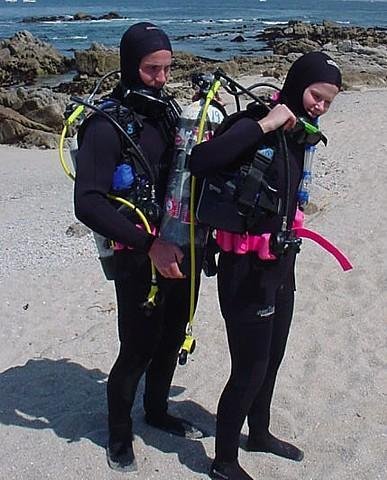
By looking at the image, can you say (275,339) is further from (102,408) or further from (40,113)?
(40,113)

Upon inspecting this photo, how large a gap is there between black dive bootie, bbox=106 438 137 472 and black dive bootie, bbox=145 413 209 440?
1.02ft

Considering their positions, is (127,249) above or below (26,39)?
above

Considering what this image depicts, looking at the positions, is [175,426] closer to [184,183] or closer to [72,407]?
[72,407]

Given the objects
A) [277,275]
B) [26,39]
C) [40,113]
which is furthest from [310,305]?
[26,39]

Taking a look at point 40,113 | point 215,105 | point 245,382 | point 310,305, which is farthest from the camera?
point 40,113

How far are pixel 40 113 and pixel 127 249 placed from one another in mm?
12287

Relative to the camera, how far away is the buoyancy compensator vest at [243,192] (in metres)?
2.79

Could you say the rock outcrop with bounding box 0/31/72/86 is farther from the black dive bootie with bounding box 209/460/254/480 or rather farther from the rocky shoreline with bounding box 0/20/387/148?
the black dive bootie with bounding box 209/460/254/480

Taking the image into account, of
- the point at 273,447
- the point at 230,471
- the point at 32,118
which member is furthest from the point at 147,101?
the point at 32,118

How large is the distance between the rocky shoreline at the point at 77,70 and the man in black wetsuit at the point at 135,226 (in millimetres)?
9812

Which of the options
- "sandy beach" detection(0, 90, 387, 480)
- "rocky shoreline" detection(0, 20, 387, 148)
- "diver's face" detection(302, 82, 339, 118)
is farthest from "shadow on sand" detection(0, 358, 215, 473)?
"rocky shoreline" detection(0, 20, 387, 148)

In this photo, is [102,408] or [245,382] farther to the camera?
[102,408]

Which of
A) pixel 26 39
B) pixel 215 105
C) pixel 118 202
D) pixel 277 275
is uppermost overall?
pixel 215 105

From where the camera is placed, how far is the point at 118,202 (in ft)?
10.00
